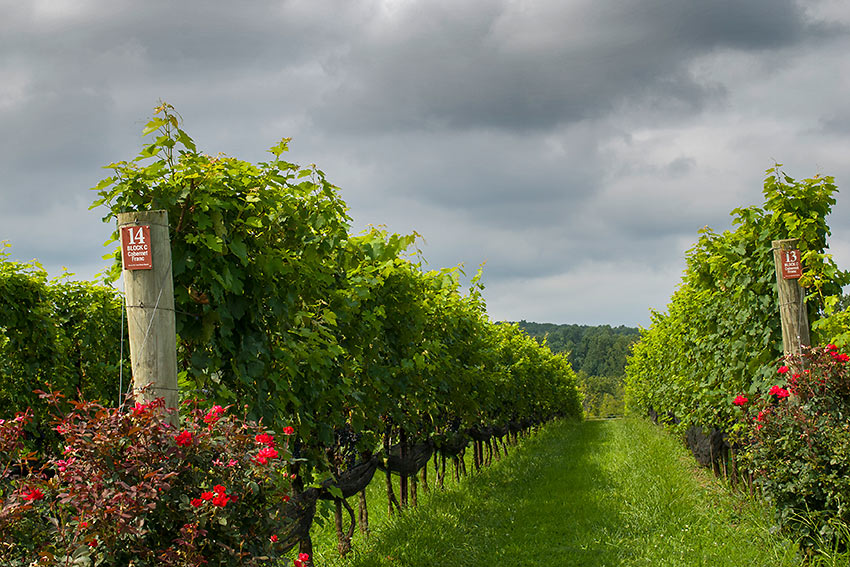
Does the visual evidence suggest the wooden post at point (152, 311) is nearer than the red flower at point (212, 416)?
No

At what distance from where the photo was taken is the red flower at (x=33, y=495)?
2695mm

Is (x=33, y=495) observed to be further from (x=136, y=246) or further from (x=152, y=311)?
(x=136, y=246)

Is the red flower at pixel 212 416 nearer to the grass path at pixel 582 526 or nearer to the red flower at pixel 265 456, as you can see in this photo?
the red flower at pixel 265 456

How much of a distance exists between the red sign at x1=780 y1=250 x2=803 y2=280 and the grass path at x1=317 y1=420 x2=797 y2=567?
8.42 feet

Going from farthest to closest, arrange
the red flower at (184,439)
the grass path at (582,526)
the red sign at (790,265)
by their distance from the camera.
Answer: the grass path at (582,526)
the red sign at (790,265)
the red flower at (184,439)

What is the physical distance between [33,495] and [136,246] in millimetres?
1345

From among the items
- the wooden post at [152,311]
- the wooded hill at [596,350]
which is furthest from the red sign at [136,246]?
the wooded hill at [596,350]

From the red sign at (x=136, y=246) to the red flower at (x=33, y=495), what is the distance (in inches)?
48.2

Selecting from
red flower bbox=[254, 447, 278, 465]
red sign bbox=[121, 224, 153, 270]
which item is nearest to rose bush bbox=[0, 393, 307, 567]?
red flower bbox=[254, 447, 278, 465]

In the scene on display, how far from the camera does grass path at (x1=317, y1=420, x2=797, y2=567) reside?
23.5 feet

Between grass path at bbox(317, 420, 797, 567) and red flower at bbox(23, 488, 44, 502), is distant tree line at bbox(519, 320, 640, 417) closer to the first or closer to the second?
grass path at bbox(317, 420, 797, 567)

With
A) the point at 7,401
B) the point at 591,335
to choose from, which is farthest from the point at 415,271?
the point at 591,335

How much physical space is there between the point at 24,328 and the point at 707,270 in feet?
28.5

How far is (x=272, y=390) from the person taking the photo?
4.75 metres
